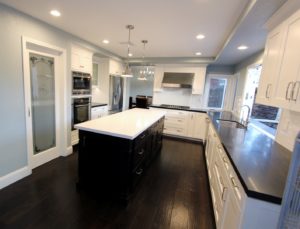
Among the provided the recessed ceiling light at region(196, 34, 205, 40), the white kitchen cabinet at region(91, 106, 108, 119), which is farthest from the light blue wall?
the recessed ceiling light at region(196, 34, 205, 40)

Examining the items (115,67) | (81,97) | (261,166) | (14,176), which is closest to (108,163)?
(14,176)

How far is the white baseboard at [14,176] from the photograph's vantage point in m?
2.22

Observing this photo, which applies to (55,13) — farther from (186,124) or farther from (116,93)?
(186,124)

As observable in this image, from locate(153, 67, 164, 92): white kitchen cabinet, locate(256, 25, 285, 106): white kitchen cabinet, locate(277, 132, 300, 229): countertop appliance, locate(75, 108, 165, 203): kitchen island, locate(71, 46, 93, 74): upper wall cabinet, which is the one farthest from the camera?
locate(153, 67, 164, 92): white kitchen cabinet

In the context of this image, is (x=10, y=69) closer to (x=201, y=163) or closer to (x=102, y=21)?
(x=102, y=21)

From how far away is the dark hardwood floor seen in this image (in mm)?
1767

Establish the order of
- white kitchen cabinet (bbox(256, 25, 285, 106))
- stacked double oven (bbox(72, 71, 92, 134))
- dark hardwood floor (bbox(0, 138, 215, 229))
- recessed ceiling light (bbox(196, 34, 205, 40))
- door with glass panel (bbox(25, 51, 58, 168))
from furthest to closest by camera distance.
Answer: stacked double oven (bbox(72, 71, 92, 134))
recessed ceiling light (bbox(196, 34, 205, 40))
door with glass panel (bbox(25, 51, 58, 168))
dark hardwood floor (bbox(0, 138, 215, 229))
white kitchen cabinet (bbox(256, 25, 285, 106))

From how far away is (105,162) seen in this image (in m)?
2.07

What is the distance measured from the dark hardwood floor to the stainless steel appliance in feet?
3.54

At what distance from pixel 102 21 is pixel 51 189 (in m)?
2.63

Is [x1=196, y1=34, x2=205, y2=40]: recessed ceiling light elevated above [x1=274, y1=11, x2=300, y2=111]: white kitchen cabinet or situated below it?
above

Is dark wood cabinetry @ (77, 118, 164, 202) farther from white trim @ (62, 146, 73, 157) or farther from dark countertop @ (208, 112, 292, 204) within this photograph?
white trim @ (62, 146, 73, 157)

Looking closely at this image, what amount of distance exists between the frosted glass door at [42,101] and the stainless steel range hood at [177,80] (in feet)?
10.5

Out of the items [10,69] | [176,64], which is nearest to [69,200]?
[10,69]
